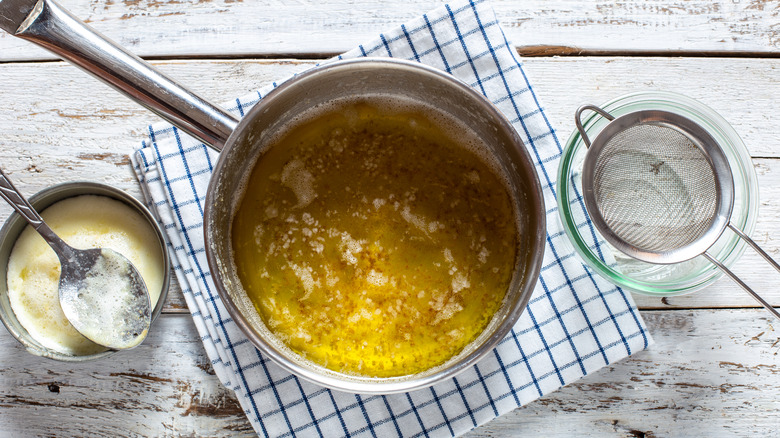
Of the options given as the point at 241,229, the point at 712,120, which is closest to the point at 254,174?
the point at 241,229

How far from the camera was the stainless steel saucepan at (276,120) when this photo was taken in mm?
741

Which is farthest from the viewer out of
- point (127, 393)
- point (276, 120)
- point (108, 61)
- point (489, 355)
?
point (127, 393)

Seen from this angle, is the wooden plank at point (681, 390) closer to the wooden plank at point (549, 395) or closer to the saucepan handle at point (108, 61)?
the wooden plank at point (549, 395)

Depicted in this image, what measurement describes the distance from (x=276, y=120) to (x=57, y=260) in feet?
1.82

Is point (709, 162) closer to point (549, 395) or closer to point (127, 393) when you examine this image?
point (549, 395)

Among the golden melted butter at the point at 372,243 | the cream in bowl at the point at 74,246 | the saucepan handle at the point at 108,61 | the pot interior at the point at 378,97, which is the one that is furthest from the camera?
the cream in bowl at the point at 74,246

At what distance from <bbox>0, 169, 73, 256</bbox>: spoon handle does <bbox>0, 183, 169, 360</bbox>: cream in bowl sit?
56 millimetres

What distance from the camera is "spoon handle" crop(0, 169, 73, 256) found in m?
0.99

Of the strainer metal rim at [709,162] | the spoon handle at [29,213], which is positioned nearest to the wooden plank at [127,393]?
the spoon handle at [29,213]

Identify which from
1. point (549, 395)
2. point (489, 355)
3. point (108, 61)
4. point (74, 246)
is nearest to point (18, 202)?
point (74, 246)

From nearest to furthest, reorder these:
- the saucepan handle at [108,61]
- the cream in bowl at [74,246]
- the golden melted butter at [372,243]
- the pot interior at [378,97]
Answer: the saucepan handle at [108,61] → the pot interior at [378,97] → the golden melted butter at [372,243] → the cream in bowl at [74,246]

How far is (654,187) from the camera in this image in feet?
3.51

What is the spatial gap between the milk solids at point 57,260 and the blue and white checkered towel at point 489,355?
0.24ft

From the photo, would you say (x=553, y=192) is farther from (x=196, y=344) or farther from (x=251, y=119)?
(x=196, y=344)
